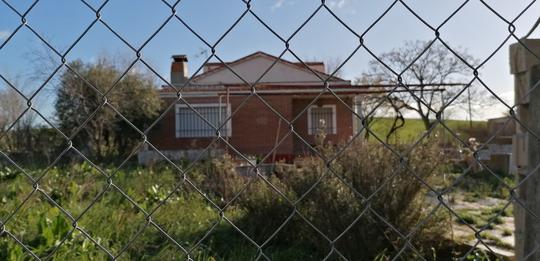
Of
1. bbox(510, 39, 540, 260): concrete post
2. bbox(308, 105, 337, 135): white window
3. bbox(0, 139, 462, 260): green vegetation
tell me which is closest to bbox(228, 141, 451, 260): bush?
bbox(0, 139, 462, 260): green vegetation

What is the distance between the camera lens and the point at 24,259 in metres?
2.52

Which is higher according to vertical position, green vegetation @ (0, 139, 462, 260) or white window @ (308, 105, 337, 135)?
white window @ (308, 105, 337, 135)

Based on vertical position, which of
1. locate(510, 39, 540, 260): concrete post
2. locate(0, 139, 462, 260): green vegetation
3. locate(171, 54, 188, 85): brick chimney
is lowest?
locate(0, 139, 462, 260): green vegetation

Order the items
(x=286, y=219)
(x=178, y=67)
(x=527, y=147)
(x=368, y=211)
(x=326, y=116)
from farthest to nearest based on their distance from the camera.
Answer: (x=326, y=116) < (x=178, y=67) < (x=368, y=211) < (x=286, y=219) < (x=527, y=147)

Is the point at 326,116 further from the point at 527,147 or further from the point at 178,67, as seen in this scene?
the point at 527,147

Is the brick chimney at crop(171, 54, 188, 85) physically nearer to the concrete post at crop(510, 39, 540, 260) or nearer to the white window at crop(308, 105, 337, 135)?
the concrete post at crop(510, 39, 540, 260)

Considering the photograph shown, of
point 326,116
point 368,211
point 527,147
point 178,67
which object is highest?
point 178,67

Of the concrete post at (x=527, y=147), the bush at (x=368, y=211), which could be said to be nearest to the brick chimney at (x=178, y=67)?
the concrete post at (x=527, y=147)

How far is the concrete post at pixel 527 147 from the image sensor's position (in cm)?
133

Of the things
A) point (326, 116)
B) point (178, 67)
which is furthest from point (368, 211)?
point (326, 116)

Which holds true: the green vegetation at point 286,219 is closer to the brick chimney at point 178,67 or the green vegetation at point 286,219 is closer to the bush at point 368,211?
the bush at point 368,211

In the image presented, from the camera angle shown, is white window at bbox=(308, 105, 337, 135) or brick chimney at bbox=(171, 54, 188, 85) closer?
brick chimney at bbox=(171, 54, 188, 85)

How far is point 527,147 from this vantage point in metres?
1.35

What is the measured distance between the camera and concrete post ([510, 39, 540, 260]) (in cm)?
133
